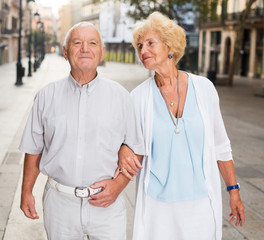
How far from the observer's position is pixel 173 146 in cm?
239

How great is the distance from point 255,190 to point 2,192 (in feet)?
10.5

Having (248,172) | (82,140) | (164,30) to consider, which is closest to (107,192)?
(82,140)

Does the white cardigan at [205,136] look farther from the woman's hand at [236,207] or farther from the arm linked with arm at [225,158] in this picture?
the woman's hand at [236,207]

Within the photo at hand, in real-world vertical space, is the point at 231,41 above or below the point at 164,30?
above

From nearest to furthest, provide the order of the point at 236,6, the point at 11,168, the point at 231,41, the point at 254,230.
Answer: the point at 254,230 → the point at 11,168 → the point at 236,6 → the point at 231,41

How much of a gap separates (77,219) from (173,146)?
65 centimetres

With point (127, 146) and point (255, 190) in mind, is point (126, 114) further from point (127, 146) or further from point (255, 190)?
point (255, 190)

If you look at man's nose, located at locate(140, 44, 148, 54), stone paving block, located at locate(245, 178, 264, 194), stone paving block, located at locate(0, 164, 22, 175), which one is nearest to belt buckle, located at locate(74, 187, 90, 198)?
man's nose, located at locate(140, 44, 148, 54)

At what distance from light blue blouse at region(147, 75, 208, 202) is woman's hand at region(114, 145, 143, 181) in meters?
0.18

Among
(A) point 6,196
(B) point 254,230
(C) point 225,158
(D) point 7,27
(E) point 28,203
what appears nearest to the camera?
(E) point 28,203

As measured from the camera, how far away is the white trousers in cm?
222

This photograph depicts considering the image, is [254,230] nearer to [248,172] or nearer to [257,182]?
[257,182]

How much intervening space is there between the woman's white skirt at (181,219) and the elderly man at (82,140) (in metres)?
0.27

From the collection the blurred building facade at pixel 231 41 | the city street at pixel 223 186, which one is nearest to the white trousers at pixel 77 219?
the city street at pixel 223 186
